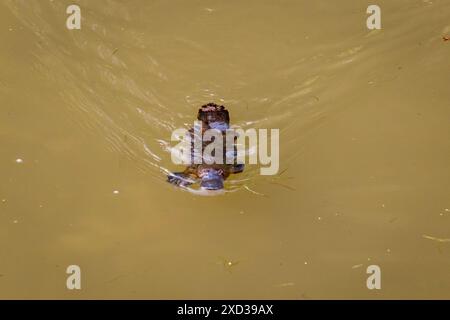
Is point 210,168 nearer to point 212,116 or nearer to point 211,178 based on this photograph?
point 211,178

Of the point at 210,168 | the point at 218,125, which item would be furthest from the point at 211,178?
the point at 218,125

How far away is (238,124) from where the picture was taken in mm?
5125

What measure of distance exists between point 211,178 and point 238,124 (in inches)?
20.0

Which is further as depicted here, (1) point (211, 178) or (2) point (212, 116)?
(2) point (212, 116)

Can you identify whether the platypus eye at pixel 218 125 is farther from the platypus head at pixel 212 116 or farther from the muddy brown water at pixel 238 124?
the muddy brown water at pixel 238 124

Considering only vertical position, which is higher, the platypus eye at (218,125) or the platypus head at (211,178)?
the platypus eye at (218,125)

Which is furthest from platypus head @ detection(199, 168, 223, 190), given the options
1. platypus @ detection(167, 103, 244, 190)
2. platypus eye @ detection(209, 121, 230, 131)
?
platypus eye @ detection(209, 121, 230, 131)

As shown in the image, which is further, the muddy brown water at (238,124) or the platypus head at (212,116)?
the platypus head at (212,116)

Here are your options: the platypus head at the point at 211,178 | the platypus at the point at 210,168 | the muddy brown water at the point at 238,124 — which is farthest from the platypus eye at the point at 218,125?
the platypus head at the point at 211,178

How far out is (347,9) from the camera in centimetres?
517

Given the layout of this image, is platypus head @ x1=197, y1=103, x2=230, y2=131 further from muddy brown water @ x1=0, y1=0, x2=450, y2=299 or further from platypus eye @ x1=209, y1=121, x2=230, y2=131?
muddy brown water @ x1=0, y1=0, x2=450, y2=299

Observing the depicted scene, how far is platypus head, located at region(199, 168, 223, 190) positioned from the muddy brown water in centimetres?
9

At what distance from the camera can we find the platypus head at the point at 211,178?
4930 mm

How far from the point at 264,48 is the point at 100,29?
1.33m
